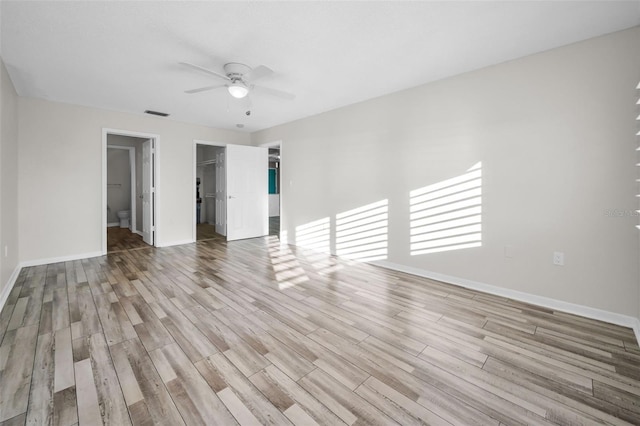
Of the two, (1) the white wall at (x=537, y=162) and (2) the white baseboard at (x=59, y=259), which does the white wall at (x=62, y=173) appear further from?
(1) the white wall at (x=537, y=162)

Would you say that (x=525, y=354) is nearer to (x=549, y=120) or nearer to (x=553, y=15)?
(x=549, y=120)

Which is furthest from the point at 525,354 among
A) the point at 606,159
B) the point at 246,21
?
the point at 246,21

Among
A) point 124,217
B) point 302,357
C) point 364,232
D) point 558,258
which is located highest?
point 124,217

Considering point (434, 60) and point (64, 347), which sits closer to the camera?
point (64, 347)

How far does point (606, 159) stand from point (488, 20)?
1600 mm

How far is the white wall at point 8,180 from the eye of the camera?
9.22 ft

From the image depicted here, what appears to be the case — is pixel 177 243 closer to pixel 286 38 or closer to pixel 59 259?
pixel 59 259

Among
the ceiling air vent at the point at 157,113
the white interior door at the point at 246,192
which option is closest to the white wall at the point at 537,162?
the white interior door at the point at 246,192

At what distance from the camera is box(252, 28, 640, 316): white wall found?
237 cm

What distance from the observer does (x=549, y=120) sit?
265 centimetres

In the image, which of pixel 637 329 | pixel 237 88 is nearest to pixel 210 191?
pixel 237 88

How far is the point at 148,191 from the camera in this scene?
18.1 ft

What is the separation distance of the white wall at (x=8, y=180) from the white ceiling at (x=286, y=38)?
299mm

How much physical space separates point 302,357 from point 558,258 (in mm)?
2603
